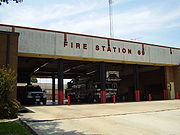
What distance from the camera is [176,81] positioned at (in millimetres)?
35188

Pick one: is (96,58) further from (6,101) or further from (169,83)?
(6,101)

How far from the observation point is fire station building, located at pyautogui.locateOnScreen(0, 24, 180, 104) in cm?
2322

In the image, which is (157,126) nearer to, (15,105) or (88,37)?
(15,105)

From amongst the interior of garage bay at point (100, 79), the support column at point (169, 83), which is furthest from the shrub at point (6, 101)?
the support column at point (169, 83)

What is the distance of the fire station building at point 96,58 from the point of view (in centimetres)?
2322

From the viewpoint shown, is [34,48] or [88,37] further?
[88,37]

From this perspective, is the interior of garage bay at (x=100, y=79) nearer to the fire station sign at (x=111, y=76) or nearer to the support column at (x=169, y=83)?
the fire station sign at (x=111, y=76)

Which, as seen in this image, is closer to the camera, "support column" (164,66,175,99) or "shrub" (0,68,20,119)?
"shrub" (0,68,20,119)

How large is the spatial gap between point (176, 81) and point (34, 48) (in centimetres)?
2240

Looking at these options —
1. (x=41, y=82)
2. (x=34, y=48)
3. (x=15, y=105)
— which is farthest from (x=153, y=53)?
(x=41, y=82)

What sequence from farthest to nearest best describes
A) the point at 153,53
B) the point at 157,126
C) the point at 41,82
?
the point at 41,82 → the point at 153,53 → the point at 157,126

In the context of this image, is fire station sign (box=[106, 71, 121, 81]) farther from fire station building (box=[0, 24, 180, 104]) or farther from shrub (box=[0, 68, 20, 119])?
shrub (box=[0, 68, 20, 119])

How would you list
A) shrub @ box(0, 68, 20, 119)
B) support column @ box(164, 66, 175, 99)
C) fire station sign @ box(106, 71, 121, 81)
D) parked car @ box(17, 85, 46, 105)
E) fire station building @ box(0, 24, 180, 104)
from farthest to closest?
support column @ box(164, 66, 175, 99) → fire station sign @ box(106, 71, 121, 81) → parked car @ box(17, 85, 46, 105) → fire station building @ box(0, 24, 180, 104) → shrub @ box(0, 68, 20, 119)

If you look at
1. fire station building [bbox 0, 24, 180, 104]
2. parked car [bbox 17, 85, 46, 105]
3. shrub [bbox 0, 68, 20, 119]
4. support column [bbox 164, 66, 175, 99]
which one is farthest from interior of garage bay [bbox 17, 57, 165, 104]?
shrub [bbox 0, 68, 20, 119]
